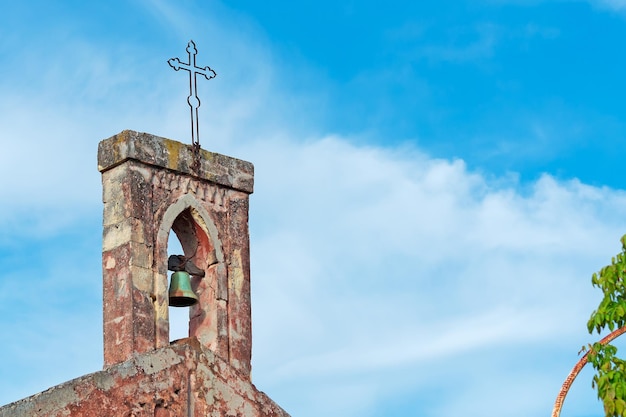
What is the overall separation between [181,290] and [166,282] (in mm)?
176

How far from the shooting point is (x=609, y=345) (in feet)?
41.2

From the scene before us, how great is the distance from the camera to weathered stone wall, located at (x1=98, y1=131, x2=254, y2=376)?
46.3 feet

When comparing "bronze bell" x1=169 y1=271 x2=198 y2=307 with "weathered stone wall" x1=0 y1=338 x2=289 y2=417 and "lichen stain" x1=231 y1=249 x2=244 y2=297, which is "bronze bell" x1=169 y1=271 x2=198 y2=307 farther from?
"weathered stone wall" x1=0 y1=338 x2=289 y2=417

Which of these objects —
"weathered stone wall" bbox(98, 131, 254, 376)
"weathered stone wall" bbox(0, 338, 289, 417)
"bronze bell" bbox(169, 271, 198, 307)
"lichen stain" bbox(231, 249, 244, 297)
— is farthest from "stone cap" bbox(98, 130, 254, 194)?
"weathered stone wall" bbox(0, 338, 289, 417)

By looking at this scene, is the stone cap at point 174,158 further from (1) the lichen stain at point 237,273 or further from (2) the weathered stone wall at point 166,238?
(1) the lichen stain at point 237,273

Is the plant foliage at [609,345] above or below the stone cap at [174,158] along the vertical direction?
below

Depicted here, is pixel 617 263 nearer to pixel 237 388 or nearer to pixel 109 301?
pixel 237 388

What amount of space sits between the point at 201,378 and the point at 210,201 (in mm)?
1877

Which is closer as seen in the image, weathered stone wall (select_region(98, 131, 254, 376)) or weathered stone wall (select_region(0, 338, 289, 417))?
weathered stone wall (select_region(0, 338, 289, 417))

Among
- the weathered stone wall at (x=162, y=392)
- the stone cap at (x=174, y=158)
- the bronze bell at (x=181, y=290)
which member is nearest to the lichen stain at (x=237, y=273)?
the bronze bell at (x=181, y=290)

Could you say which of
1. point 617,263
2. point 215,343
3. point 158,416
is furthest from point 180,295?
point 617,263

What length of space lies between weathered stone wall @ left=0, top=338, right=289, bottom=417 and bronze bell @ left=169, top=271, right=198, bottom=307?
0.82m

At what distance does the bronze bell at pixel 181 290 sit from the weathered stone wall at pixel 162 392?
82 centimetres

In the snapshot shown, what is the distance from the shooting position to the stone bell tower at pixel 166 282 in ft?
43.4
